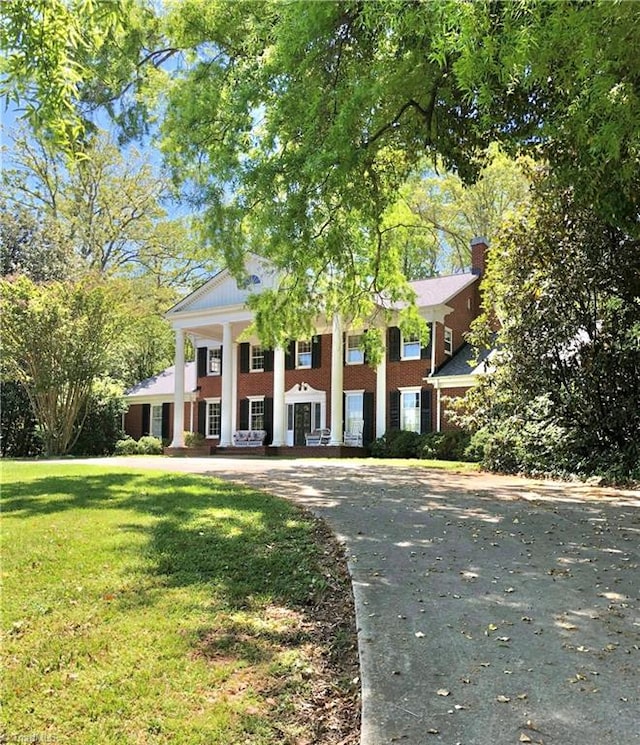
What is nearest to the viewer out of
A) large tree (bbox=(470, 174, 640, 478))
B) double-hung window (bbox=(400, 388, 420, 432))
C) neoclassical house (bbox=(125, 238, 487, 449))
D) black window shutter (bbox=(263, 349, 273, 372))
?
large tree (bbox=(470, 174, 640, 478))

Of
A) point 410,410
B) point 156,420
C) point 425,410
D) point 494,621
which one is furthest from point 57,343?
point 494,621

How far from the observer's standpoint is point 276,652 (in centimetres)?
379

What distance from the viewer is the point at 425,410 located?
22891mm

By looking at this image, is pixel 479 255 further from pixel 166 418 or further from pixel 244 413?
pixel 166 418

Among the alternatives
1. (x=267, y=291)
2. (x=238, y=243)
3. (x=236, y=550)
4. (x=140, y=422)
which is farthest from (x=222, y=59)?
(x=140, y=422)

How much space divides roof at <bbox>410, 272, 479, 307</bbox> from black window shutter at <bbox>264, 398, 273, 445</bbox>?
7736 mm

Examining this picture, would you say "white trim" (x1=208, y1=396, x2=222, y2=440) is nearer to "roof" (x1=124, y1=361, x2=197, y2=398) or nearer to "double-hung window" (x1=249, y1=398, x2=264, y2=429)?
"roof" (x1=124, y1=361, x2=197, y2=398)

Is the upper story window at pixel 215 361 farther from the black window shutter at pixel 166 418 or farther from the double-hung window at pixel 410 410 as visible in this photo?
the double-hung window at pixel 410 410

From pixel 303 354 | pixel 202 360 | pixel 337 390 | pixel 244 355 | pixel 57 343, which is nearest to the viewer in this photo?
pixel 57 343

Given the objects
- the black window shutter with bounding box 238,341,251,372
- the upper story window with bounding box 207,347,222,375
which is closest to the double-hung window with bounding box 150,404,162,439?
the upper story window with bounding box 207,347,222,375

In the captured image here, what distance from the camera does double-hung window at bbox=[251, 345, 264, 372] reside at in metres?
27.8

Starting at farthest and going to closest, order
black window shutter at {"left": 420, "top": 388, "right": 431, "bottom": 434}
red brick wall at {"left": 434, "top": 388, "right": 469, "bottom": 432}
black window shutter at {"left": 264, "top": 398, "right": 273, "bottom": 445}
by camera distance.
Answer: black window shutter at {"left": 264, "top": 398, "right": 273, "bottom": 445}, black window shutter at {"left": 420, "top": 388, "right": 431, "bottom": 434}, red brick wall at {"left": 434, "top": 388, "right": 469, "bottom": 432}

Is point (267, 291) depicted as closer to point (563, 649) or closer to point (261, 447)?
point (563, 649)

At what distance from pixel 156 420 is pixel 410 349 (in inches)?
544
